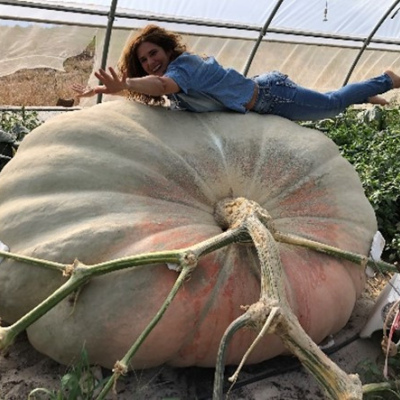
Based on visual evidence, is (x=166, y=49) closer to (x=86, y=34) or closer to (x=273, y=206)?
(x=273, y=206)

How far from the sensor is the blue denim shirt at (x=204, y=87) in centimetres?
267

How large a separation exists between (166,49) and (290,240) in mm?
1262

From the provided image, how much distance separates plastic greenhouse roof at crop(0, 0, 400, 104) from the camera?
627cm

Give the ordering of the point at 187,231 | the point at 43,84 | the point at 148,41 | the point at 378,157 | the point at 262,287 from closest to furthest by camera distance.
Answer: the point at 262,287
the point at 187,231
the point at 148,41
the point at 378,157
the point at 43,84

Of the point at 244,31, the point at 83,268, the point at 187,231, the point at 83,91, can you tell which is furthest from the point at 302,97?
the point at 244,31

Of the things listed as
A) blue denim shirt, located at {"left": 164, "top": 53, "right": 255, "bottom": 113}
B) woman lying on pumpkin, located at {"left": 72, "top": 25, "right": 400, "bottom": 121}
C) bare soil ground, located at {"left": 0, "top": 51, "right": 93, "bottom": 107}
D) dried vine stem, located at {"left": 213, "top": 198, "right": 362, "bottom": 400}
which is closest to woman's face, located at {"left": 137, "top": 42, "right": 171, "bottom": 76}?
woman lying on pumpkin, located at {"left": 72, "top": 25, "right": 400, "bottom": 121}

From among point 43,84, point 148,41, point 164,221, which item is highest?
point 148,41

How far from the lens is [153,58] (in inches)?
116

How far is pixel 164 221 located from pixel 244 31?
18.3ft

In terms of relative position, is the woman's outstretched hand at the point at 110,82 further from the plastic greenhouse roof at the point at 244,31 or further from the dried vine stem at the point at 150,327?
the plastic greenhouse roof at the point at 244,31

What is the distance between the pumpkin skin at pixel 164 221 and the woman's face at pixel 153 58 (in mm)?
479

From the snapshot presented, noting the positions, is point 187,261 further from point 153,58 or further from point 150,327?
point 153,58

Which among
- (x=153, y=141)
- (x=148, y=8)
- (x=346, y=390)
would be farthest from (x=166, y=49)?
(x=148, y=8)

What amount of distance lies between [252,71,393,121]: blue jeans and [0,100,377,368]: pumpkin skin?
361mm
